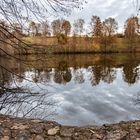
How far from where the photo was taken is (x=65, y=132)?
5078mm

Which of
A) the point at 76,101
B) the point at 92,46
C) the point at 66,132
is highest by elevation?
the point at 66,132

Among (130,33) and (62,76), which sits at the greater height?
(130,33)

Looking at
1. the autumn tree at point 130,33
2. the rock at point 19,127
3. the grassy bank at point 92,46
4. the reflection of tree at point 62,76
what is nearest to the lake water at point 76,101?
the reflection of tree at point 62,76

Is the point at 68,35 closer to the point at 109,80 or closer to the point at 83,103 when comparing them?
the point at 109,80

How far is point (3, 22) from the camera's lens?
6211 mm

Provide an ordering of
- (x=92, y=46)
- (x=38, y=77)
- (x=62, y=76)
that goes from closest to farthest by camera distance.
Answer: (x=38, y=77) < (x=62, y=76) < (x=92, y=46)

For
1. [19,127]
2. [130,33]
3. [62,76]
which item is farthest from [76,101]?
[130,33]

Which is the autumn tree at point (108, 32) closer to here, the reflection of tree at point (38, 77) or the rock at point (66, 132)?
the reflection of tree at point (38, 77)

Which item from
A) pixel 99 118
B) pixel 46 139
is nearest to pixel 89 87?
pixel 99 118

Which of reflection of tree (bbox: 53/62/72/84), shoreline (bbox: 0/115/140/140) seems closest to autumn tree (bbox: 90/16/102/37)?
reflection of tree (bbox: 53/62/72/84)

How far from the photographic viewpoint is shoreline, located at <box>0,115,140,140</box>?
501 centimetres

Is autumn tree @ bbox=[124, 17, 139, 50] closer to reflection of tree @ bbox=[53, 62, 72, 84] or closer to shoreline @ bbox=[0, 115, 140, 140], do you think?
reflection of tree @ bbox=[53, 62, 72, 84]

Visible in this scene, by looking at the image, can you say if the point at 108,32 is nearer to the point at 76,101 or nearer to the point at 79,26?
the point at 79,26

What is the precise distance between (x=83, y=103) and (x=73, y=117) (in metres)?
3.46
